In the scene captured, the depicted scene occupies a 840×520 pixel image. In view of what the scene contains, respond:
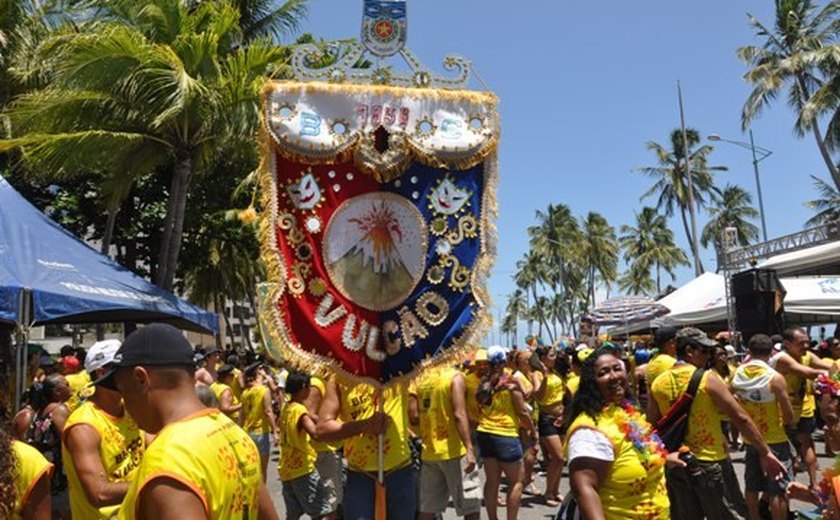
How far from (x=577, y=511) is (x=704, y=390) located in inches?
77.8

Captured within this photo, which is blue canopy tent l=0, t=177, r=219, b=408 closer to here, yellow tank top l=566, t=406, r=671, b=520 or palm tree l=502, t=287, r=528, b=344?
yellow tank top l=566, t=406, r=671, b=520

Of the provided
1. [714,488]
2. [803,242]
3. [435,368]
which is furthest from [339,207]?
[803,242]

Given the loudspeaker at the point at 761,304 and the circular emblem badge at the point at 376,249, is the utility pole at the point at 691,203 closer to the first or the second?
the loudspeaker at the point at 761,304

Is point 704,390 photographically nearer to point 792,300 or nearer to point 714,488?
point 714,488

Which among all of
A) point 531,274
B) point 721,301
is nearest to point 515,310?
point 531,274

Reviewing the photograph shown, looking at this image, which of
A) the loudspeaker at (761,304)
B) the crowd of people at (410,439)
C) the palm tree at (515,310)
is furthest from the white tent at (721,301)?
the palm tree at (515,310)

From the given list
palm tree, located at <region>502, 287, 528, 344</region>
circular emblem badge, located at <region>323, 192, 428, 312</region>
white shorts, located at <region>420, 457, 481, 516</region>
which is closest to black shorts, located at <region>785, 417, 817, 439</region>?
white shorts, located at <region>420, 457, 481, 516</region>

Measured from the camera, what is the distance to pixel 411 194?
4.66 m

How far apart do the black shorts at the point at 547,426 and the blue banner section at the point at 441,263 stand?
5.48m

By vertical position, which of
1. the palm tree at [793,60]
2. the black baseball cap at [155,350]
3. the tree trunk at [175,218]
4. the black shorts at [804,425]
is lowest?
the black shorts at [804,425]

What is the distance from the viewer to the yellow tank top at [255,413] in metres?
8.75

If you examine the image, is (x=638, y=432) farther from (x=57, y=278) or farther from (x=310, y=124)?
(x=57, y=278)

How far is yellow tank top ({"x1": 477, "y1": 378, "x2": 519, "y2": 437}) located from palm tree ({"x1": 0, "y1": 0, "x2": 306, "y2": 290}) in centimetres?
686

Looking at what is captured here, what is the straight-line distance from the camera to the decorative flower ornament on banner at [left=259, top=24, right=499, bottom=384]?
4.42m
